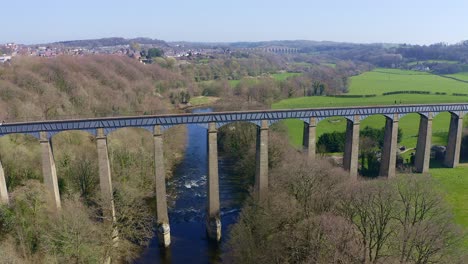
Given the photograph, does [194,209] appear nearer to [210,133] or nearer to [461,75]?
[210,133]

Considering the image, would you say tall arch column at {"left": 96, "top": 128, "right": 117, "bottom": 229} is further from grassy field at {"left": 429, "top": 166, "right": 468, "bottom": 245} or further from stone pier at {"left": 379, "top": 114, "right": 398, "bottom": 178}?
stone pier at {"left": 379, "top": 114, "right": 398, "bottom": 178}

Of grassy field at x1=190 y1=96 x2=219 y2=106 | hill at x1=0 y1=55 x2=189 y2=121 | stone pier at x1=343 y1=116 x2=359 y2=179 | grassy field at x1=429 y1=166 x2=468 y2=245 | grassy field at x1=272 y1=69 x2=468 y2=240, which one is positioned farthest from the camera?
grassy field at x1=190 y1=96 x2=219 y2=106

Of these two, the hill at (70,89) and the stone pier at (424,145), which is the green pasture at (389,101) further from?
the hill at (70,89)

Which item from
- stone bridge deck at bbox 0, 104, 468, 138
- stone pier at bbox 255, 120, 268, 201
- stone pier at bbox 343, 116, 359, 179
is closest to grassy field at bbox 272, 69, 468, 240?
stone pier at bbox 343, 116, 359, 179

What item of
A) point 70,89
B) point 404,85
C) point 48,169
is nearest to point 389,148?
point 48,169

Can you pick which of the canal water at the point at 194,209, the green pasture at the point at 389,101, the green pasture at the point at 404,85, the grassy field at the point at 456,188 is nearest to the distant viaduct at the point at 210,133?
the canal water at the point at 194,209

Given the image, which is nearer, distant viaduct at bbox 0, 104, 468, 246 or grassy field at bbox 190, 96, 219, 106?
distant viaduct at bbox 0, 104, 468, 246

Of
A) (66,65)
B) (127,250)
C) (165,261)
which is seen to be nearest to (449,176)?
(165,261)
